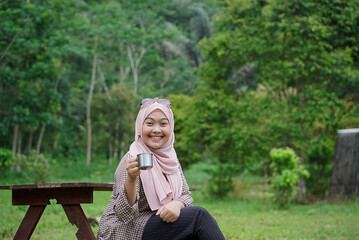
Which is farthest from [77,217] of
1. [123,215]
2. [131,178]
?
[131,178]

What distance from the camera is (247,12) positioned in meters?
13.8

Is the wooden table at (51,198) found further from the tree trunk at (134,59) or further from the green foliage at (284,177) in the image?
the tree trunk at (134,59)

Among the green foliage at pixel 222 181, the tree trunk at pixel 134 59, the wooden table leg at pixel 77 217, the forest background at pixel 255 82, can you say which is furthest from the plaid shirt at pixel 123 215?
the tree trunk at pixel 134 59

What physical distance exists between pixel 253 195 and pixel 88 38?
1791cm

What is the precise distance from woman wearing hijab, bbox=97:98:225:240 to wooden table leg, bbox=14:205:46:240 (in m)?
0.69

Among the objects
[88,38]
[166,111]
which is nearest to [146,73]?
[88,38]

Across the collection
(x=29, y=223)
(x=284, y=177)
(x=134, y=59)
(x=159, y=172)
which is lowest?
(x=284, y=177)

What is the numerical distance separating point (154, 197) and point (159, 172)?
0.15m

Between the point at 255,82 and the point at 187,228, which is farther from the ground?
the point at 255,82

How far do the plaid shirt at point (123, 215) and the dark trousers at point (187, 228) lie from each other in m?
0.06

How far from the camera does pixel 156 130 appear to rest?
2691mm

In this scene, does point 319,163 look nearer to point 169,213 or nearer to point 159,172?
point 159,172

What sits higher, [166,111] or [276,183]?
[166,111]

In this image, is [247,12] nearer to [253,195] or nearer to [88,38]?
[253,195]
